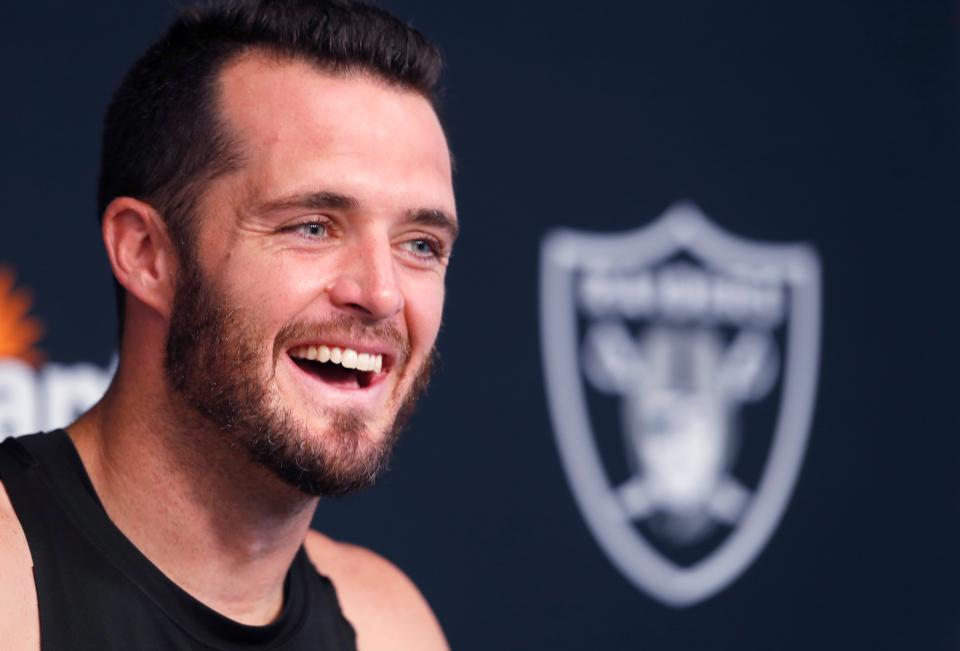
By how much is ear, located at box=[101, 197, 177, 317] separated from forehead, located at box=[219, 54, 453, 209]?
0.31 feet

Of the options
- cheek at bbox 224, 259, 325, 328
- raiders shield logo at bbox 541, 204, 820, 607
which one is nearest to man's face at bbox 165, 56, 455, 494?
cheek at bbox 224, 259, 325, 328

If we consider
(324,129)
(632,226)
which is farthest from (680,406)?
(324,129)

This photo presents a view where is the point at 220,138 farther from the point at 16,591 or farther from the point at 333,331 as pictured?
the point at 16,591

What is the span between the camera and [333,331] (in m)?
0.90

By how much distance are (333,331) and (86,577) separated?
0.82ft

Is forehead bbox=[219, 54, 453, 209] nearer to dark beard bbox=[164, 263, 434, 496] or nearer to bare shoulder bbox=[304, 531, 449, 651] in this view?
dark beard bbox=[164, 263, 434, 496]

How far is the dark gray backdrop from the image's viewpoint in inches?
55.9

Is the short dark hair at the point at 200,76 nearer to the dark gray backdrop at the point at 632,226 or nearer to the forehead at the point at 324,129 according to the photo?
the forehead at the point at 324,129

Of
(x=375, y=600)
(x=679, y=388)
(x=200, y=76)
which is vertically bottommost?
(x=375, y=600)

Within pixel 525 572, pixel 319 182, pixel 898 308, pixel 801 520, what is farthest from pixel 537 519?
pixel 319 182

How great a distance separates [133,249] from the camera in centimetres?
95

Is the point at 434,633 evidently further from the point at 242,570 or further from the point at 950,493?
the point at 950,493

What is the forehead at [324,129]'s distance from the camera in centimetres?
91

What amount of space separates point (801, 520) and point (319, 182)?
1.25 meters
